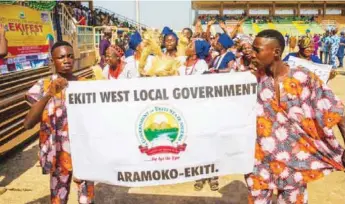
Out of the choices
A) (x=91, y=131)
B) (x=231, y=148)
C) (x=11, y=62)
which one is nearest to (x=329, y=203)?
(x=231, y=148)

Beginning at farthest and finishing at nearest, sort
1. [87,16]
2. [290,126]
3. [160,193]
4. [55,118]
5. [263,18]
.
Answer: [263,18] → [87,16] → [160,193] → [55,118] → [290,126]

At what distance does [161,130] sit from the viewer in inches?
108

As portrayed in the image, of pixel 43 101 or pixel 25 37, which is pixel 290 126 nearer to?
pixel 43 101

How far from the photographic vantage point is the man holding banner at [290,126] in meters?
2.63

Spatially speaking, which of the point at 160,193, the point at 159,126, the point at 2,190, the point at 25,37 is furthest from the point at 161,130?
the point at 25,37

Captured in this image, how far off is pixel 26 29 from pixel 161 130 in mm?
7091

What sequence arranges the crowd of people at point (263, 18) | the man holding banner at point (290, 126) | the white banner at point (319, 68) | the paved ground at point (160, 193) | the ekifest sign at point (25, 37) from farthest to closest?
the crowd of people at point (263, 18)
the ekifest sign at point (25, 37)
the white banner at point (319, 68)
the paved ground at point (160, 193)
the man holding banner at point (290, 126)

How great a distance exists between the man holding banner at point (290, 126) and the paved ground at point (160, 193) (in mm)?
1456

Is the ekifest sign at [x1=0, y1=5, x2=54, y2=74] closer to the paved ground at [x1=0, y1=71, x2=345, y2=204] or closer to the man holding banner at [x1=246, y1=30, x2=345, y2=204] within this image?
the paved ground at [x1=0, y1=71, x2=345, y2=204]

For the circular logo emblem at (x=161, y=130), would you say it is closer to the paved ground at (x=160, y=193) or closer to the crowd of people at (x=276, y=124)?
the crowd of people at (x=276, y=124)

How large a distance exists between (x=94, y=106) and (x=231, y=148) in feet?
3.33

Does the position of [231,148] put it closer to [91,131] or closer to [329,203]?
[91,131]

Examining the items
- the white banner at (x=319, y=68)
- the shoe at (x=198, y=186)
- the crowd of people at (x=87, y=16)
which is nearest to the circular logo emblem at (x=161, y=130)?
the shoe at (x=198, y=186)

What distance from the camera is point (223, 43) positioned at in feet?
21.4
